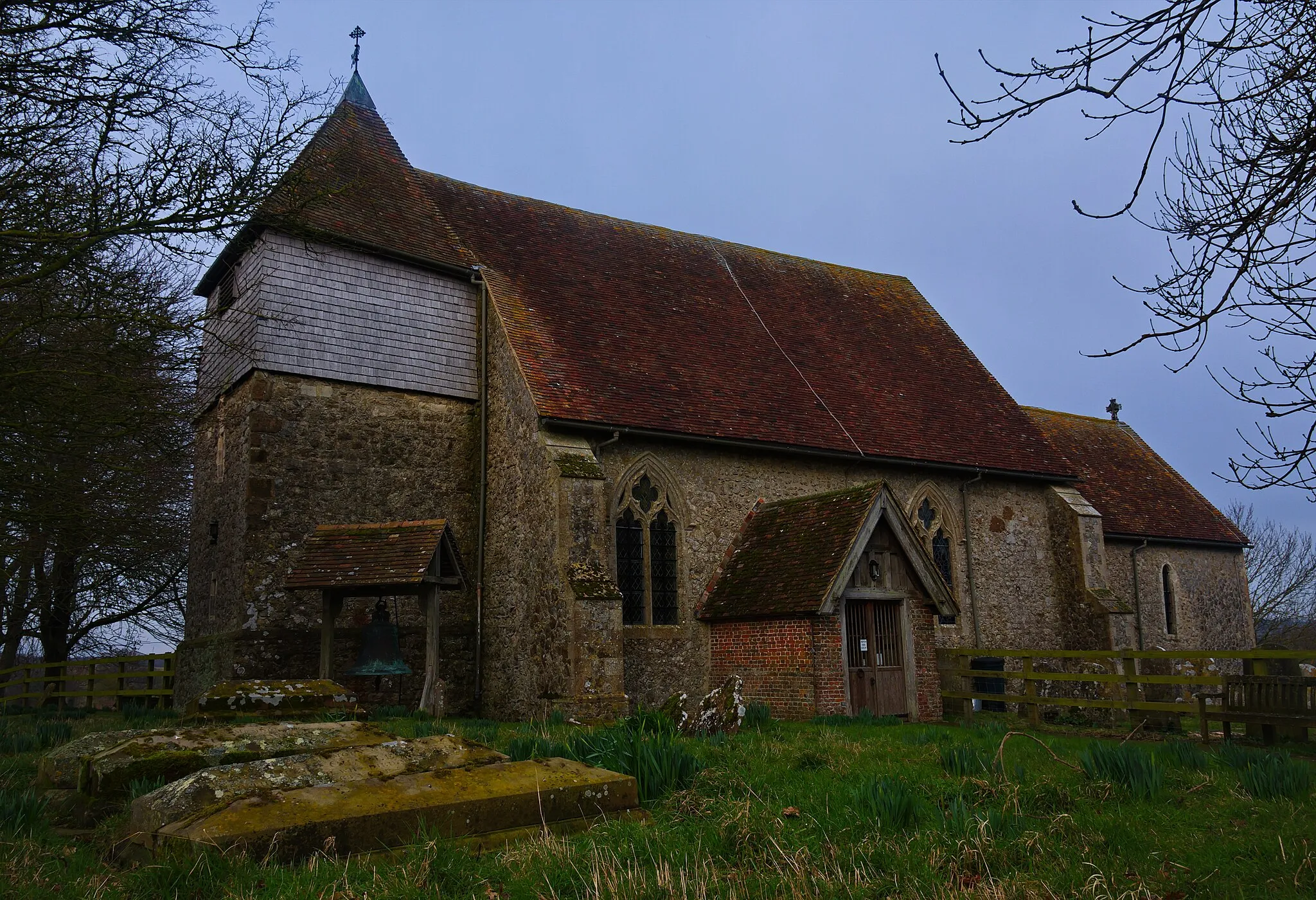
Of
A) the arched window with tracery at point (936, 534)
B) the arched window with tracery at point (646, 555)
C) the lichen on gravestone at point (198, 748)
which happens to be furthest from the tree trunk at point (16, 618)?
the arched window with tracery at point (936, 534)

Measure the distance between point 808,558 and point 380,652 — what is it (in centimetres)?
678

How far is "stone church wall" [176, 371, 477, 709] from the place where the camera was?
14648 millimetres

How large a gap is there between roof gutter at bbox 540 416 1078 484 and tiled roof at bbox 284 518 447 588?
2.85 metres

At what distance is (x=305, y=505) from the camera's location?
15.3 metres

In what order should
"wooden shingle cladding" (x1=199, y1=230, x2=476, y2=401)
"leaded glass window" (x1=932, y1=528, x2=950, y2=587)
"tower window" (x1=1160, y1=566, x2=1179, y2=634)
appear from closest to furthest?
"wooden shingle cladding" (x1=199, y1=230, x2=476, y2=401)
"leaded glass window" (x1=932, y1=528, x2=950, y2=587)
"tower window" (x1=1160, y1=566, x2=1179, y2=634)

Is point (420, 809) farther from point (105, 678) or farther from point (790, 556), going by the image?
point (105, 678)

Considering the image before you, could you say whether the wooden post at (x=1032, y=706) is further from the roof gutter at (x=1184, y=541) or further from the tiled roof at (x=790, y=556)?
the roof gutter at (x=1184, y=541)

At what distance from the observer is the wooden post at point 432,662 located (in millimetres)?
13852

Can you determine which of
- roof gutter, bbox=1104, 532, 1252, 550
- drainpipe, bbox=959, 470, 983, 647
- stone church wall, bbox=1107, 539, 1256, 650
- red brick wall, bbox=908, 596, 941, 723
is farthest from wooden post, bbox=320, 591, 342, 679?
stone church wall, bbox=1107, 539, 1256, 650

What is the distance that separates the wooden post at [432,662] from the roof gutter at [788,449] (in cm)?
337

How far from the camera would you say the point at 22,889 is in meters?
4.56

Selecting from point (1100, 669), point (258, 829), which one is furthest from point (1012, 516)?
point (258, 829)

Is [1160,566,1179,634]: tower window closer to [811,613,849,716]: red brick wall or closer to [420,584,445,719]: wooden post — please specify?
[811,613,849,716]: red brick wall

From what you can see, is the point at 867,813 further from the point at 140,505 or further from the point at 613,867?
the point at 140,505
